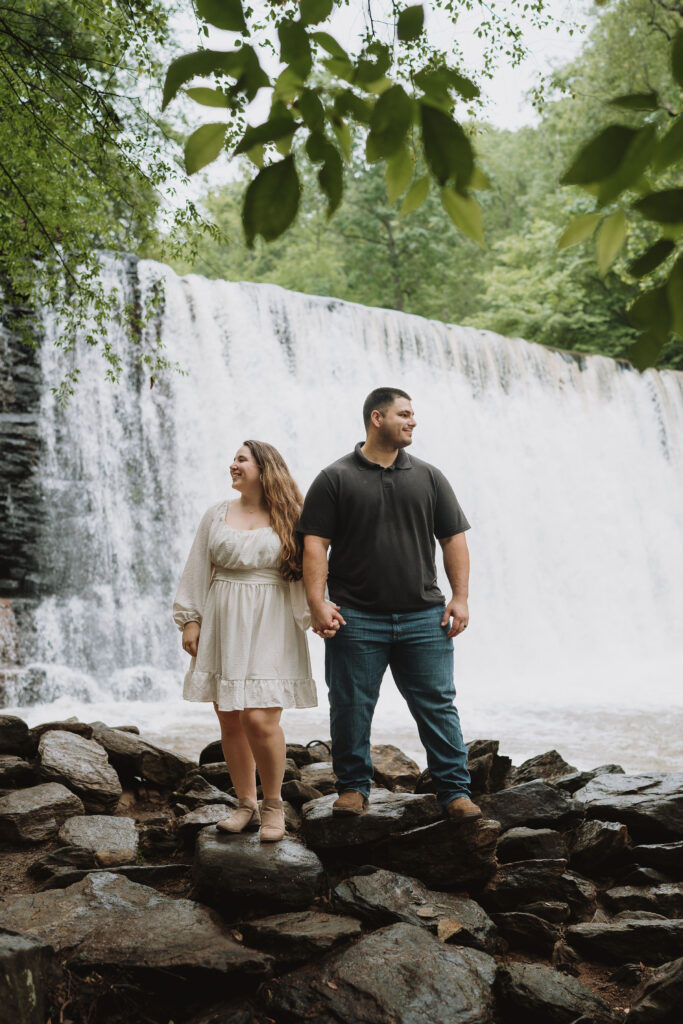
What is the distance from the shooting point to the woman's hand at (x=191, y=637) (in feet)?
11.1

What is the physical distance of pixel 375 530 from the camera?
133 inches

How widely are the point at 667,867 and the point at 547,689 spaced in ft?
23.1

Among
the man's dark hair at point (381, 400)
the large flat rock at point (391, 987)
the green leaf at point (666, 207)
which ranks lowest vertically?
the large flat rock at point (391, 987)

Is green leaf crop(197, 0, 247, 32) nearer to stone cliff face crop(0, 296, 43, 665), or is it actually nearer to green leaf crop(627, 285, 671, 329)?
green leaf crop(627, 285, 671, 329)

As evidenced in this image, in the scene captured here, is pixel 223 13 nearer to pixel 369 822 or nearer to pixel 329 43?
pixel 329 43

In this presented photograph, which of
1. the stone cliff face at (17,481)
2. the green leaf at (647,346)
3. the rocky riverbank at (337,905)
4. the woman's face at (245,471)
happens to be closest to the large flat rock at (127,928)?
the rocky riverbank at (337,905)

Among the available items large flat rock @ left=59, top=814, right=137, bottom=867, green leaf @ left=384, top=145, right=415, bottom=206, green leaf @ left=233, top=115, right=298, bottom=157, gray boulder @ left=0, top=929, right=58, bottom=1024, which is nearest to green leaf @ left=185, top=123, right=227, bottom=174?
green leaf @ left=233, top=115, right=298, bottom=157

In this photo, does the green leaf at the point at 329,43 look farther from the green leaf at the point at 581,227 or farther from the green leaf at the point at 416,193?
the green leaf at the point at 581,227

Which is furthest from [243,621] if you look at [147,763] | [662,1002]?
[147,763]

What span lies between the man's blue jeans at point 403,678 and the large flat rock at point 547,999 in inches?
28.5

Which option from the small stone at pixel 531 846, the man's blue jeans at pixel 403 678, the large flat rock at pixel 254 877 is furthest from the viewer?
the small stone at pixel 531 846

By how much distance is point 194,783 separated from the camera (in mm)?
4465

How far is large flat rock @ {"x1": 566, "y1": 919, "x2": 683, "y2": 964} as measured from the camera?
3195 mm

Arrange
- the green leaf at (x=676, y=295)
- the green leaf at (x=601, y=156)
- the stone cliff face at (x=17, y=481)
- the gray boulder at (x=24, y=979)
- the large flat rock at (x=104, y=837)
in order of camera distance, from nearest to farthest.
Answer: the green leaf at (x=601, y=156) < the green leaf at (x=676, y=295) < the gray boulder at (x=24, y=979) < the large flat rock at (x=104, y=837) < the stone cliff face at (x=17, y=481)
